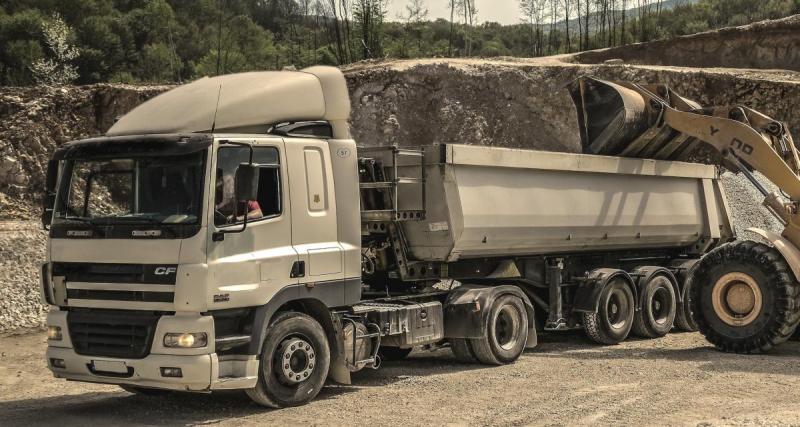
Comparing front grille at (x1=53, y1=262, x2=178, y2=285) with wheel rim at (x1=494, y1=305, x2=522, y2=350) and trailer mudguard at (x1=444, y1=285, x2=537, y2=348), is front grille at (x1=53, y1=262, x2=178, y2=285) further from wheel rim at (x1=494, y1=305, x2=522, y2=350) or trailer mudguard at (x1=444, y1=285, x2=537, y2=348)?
wheel rim at (x1=494, y1=305, x2=522, y2=350)

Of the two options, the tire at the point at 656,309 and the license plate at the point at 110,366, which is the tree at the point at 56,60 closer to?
the tire at the point at 656,309

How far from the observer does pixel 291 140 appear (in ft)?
30.1

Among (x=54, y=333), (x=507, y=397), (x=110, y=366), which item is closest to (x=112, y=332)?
(x=110, y=366)

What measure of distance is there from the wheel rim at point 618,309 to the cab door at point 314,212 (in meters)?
5.80

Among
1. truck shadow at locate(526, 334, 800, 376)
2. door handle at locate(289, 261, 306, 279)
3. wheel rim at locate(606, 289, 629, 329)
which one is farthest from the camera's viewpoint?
wheel rim at locate(606, 289, 629, 329)

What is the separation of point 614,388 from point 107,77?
49960 millimetres

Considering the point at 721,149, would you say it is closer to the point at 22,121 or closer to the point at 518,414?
the point at 518,414

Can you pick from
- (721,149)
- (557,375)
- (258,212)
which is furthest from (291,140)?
(721,149)

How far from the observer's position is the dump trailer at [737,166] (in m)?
11.9

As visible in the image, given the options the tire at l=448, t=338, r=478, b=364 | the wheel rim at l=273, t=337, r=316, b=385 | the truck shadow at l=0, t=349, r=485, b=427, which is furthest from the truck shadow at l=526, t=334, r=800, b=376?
the wheel rim at l=273, t=337, r=316, b=385

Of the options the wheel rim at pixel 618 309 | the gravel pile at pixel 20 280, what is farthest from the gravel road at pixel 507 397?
the gravel pile at pixel 20 280

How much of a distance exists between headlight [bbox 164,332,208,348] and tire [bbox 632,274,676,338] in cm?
820

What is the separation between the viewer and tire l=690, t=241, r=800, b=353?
11727 millimetres

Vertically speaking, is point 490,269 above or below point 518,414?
above
